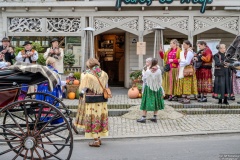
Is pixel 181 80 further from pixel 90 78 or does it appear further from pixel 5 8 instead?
pixel 5 8

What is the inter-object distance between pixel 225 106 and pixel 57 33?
24.0 feet

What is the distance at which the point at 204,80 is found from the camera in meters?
11.2

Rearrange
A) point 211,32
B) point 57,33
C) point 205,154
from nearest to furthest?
point 205,154, point 57,33, point 211,32

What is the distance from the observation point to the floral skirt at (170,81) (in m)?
11.2

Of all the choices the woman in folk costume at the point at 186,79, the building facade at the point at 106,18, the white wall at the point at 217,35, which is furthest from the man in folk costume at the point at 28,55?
the white wall at the point at 217,35

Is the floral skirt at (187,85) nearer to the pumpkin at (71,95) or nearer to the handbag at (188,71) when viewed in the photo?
the handbag at (188,71)

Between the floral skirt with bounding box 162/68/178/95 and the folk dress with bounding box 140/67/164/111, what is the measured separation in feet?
8.19

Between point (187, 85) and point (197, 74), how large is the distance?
619 millimetres

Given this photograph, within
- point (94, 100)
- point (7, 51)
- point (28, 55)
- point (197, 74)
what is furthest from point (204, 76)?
point (7, 51)

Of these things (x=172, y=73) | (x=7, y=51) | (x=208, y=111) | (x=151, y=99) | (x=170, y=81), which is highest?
(x=7, y=51)

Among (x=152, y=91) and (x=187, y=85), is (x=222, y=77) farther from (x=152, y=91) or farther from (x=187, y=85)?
(x=152, y=91)

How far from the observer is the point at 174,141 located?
728 cm

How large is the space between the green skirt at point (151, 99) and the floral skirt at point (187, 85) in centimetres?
232

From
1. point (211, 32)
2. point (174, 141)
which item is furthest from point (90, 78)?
point (211, 32)
